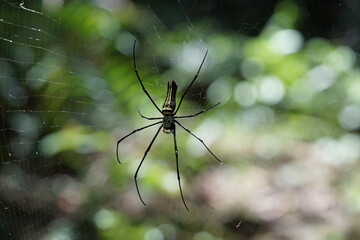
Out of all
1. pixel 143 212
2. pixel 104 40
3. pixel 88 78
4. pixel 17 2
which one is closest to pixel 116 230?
pixel 143 212

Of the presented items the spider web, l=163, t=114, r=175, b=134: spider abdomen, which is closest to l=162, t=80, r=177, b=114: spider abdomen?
l=163, t=114, r=175, b=134: spider abdomen

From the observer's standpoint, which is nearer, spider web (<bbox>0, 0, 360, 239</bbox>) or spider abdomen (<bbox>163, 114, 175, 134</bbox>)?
spider abdomen (<bbox>163, 114, 175, 134</bbox>)

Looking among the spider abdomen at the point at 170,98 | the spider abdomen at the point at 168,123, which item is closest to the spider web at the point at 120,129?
the spider abdomen at the point at 168,123

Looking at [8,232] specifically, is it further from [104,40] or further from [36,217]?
[104,40]

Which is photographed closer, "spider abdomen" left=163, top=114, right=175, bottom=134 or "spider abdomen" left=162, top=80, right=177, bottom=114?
"spider abdomen" left=162, top=80, right=177, bottom=114

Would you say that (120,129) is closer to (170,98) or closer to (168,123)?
(168,123)

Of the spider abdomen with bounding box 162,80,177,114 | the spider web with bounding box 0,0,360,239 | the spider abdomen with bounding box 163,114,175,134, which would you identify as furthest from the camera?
the spider web with bounding box 0,0,360,239

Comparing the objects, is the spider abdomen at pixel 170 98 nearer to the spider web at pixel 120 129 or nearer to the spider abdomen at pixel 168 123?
the spider abdomen at pixel 168 123

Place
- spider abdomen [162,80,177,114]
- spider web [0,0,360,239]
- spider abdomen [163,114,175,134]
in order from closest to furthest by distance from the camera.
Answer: spider abdomen [162,80,177,114] → spider abdomen [163,114,175,134] → spider web [0,0,360,239]

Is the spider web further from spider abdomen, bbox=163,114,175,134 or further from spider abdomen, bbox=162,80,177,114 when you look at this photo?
spider abdomen, bbox=162,80,177,114
